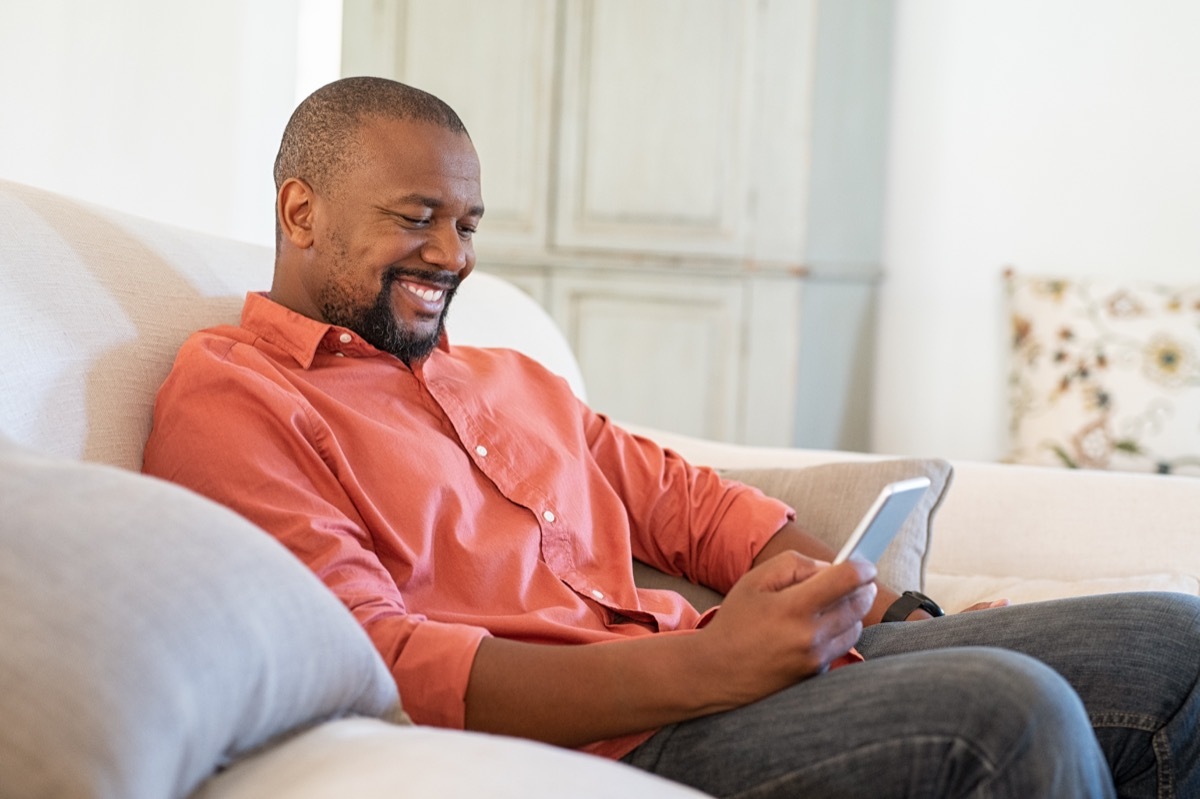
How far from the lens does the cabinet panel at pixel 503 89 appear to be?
3303 mm

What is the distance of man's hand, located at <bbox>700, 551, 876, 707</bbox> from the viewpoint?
3.10 ft

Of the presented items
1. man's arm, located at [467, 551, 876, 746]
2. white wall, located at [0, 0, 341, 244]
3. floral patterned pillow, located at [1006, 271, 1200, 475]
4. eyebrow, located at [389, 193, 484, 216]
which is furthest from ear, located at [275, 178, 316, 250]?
floral patterned pillow, located at [1006, 271, 1200, 475]

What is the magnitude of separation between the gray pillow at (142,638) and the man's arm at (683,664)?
20cm

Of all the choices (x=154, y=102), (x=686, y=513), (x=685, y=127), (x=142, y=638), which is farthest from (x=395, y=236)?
(x=685, y=127)

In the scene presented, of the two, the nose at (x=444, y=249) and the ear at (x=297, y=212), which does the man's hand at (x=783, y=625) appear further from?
the ear at (x=297, y=212)

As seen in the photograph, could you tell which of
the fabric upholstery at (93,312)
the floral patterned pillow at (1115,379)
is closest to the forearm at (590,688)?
the fabric upholstery at (93,312)

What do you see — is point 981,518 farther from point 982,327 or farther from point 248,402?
point 982,327

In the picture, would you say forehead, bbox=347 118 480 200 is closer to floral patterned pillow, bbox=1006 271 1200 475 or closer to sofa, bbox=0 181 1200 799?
sofa, bbox=0 181 1200 799

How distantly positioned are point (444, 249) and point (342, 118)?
6.5 inches

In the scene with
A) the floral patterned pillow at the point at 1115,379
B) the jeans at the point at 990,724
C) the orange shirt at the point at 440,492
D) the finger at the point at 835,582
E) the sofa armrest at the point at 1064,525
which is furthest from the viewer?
the floral patterned pillow at the point at 1115,379

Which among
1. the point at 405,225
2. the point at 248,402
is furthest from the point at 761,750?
the point at 405,225

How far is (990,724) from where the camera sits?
0.84 metres

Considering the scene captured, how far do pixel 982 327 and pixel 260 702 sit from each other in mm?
2832

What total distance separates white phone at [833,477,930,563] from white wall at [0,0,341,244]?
1.50 m
